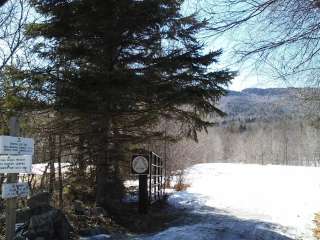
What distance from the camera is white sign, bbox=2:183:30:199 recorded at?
8.41 m

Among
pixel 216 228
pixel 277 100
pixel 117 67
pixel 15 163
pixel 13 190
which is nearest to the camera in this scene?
pixel 15 163

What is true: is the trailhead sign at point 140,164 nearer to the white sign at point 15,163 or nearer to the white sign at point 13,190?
the white sign at point 13,190

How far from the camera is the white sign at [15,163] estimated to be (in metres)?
8.24

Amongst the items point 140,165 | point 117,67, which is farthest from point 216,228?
point 117,67

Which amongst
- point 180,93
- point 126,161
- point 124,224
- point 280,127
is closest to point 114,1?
point 180,93

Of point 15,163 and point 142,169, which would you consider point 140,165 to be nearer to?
point 142,169

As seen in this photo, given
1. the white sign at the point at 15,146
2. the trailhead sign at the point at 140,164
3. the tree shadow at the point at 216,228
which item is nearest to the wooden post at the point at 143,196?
A: the trailhead sign at the point at 140,164

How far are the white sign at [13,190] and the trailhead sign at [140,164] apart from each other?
5971mm

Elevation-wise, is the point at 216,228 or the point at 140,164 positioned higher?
the point at 140,164

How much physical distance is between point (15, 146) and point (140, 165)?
654 cm

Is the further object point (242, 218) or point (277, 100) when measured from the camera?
point (242, 218)

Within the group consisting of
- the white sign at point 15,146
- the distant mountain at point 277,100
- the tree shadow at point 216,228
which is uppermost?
the distant mountain at point 277,100

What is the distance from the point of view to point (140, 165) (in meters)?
14.6

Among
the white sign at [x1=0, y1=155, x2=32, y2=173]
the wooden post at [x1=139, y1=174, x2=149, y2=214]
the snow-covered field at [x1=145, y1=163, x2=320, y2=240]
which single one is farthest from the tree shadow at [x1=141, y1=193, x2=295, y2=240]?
the white sign at [x1=0, y1=155, x2=32, y2=173]
